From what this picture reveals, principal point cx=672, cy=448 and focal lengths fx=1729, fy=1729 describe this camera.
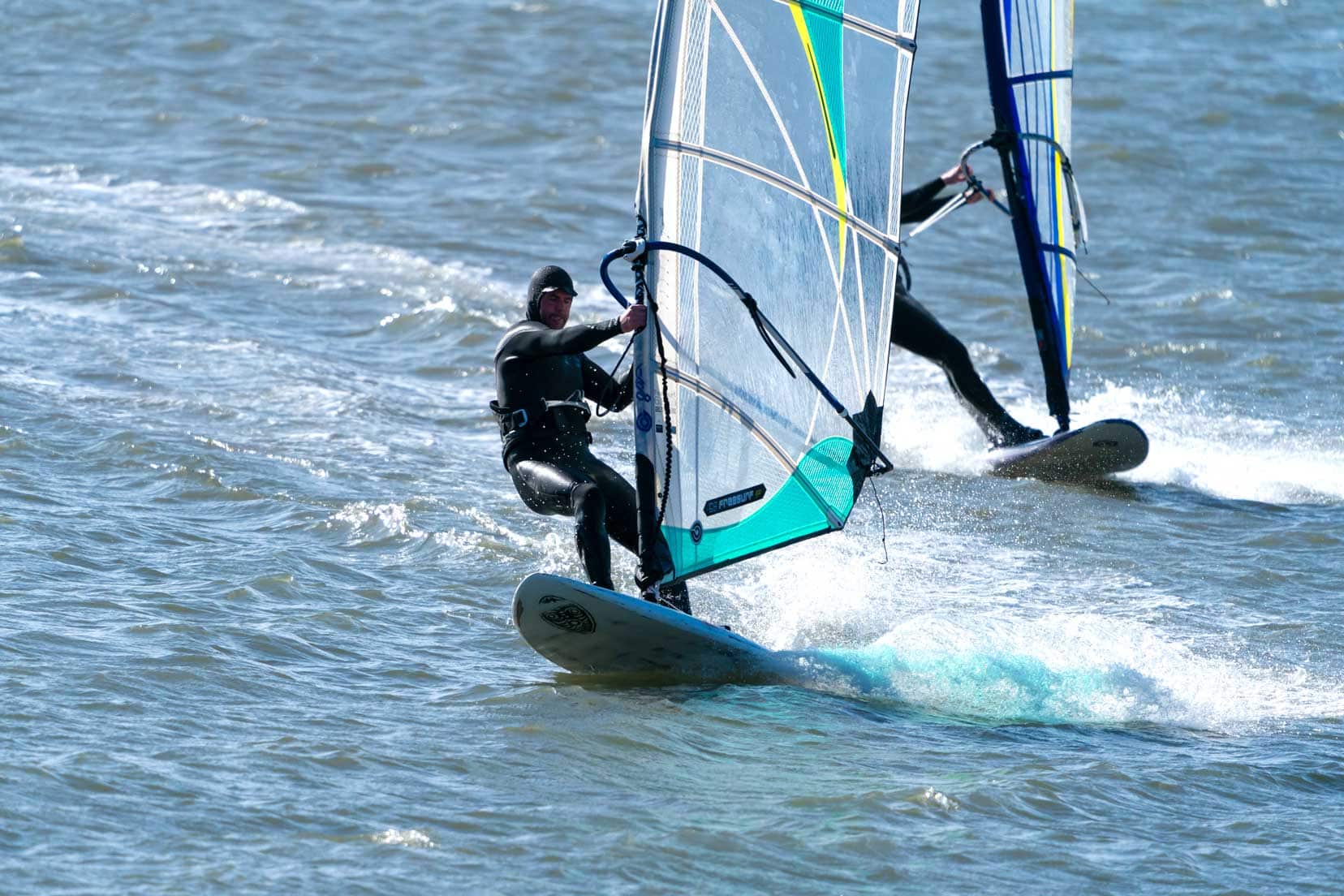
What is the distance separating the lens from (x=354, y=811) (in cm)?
542

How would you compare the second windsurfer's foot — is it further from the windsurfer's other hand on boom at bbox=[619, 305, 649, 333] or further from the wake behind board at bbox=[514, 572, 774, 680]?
the windsurfer's other hand on boom at bbox=[619, 305, 649, 333]

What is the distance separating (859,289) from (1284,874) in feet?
9.74

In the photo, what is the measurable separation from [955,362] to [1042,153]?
1336mm

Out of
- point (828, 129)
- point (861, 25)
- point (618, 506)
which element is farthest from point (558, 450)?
point (861, 25)

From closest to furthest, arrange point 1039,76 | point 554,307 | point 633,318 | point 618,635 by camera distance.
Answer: point 633,318
point 618,635
point 554,307
point 1039,76

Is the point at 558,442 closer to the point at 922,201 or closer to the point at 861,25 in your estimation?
the point at 861,25

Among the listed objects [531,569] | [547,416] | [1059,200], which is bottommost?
[531,569]

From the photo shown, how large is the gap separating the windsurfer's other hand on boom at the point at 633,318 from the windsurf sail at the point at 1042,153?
4173 millimetres

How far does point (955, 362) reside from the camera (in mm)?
10453

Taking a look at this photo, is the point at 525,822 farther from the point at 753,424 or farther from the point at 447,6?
the point at 447,6

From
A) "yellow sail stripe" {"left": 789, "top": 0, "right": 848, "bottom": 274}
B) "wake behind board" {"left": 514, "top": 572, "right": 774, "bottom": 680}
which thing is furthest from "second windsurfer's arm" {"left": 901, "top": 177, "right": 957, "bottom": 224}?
"wake behind board" {"left": 514, "top": 572, "right": 774, "bottom": 680}

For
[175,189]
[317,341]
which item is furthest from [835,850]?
[175,189]

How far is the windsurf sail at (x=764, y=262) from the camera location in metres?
6.43

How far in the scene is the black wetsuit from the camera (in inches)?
265
